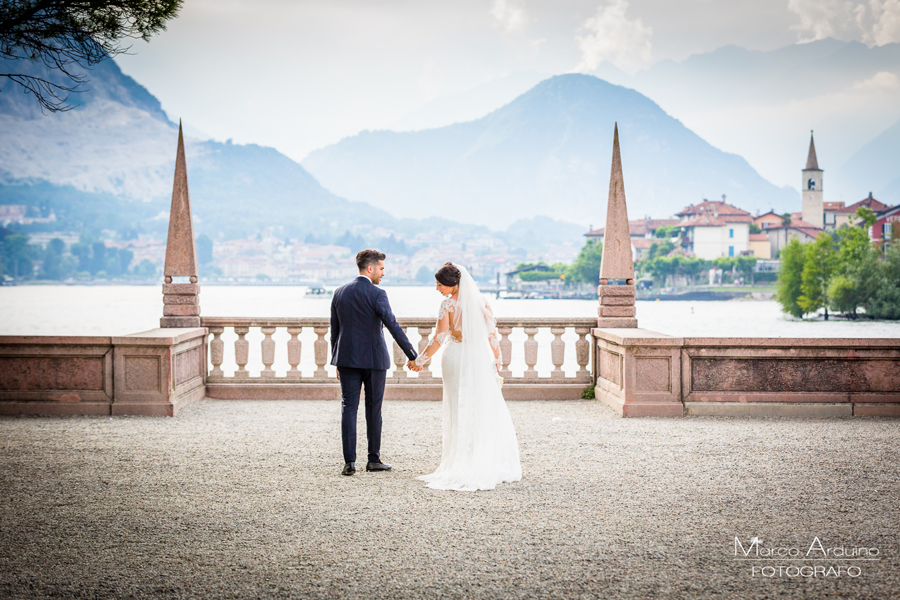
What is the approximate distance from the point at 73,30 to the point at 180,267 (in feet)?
10.4

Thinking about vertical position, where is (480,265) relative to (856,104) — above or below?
below

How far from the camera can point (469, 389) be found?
5.67m

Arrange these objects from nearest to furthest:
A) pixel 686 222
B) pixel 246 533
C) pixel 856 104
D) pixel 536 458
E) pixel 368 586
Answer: pixel 368 586 → pixel 246 533 → pixel 536 458 → pixel 686 222 → pixel 856 104

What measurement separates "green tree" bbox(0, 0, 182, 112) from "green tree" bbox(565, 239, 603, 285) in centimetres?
9716

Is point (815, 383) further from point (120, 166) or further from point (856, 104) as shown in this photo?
point (120, 166)

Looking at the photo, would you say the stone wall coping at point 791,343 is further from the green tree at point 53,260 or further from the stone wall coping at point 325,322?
the green tree at point 53,260

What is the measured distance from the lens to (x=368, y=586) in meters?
3.47

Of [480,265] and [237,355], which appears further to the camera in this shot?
[480,265]

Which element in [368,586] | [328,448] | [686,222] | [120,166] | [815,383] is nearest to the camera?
Result: [368,586]

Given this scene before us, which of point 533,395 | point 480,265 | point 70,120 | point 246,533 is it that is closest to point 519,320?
point 533,395

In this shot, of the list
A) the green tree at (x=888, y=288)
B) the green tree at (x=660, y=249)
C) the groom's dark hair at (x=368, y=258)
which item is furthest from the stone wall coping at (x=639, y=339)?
the green tree at (x=660, y=249)

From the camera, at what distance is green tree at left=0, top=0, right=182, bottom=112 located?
729 cm

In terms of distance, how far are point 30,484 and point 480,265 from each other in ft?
414

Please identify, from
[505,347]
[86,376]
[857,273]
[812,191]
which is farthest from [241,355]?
[812,191]
